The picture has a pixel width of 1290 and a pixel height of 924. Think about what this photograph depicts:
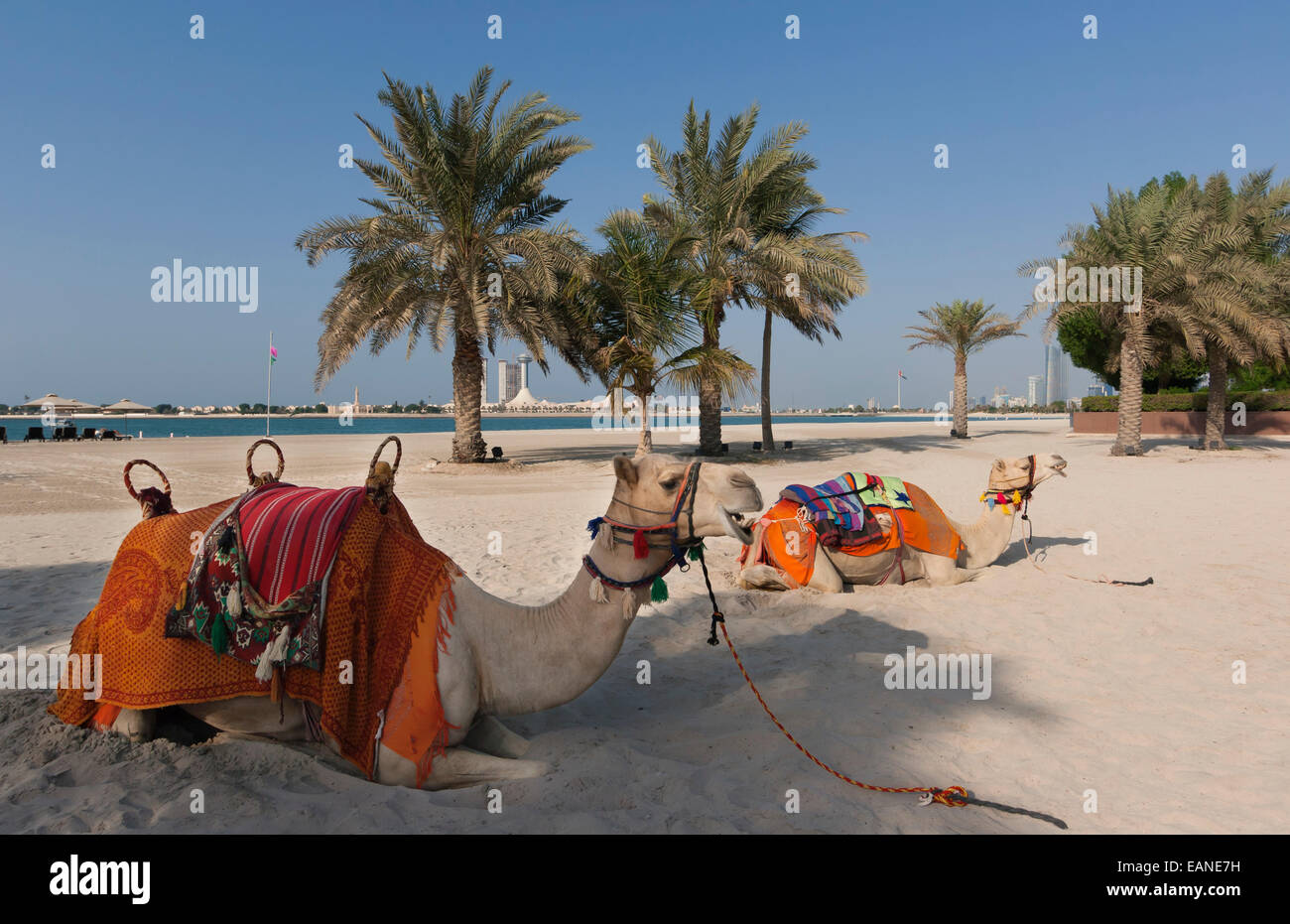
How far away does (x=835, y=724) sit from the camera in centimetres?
358

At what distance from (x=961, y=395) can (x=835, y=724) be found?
34.8 m

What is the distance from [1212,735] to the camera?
3.39 metres

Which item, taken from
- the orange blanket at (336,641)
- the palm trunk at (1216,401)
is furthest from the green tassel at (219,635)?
the palm trunk at (1216,401)

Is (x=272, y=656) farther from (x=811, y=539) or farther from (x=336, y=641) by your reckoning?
(x=811, y=539)

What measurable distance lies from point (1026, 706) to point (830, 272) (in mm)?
17017

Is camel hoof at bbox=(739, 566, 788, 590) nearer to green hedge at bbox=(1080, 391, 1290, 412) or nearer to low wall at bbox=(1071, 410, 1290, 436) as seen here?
low wall at bbox=(1071, 410, 1290, 436)

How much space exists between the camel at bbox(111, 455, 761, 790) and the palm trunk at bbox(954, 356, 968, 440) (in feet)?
115

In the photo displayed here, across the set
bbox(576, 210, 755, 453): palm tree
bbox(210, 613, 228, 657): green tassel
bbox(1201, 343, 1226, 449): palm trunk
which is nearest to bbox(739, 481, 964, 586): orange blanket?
bbox(210, 613, 228, 657): green tassel

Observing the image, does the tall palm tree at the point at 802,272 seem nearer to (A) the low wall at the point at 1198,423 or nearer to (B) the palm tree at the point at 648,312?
(B) the palm tree at the point at 648,312

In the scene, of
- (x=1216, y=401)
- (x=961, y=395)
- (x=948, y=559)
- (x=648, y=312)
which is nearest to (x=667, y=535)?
(x=948, y=559)

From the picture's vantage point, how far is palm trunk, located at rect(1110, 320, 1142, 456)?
21.0 m
